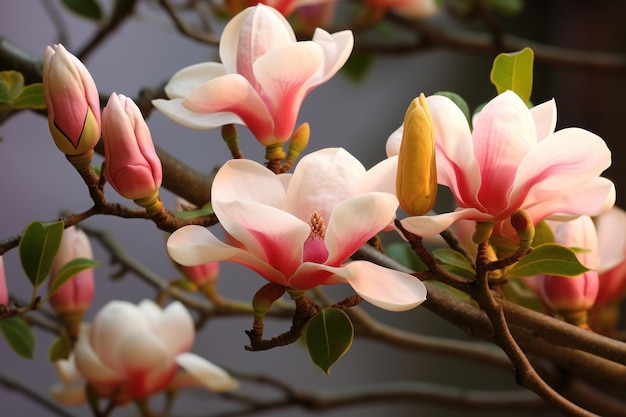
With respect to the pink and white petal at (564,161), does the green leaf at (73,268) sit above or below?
below

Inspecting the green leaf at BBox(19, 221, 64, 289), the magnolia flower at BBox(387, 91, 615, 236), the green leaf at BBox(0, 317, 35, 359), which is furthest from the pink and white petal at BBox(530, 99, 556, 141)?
the green leaf at BBox(0, 317, 35, 359)

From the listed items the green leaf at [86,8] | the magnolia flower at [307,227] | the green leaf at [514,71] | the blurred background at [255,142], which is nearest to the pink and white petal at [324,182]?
the magnolia flower at [307,227]

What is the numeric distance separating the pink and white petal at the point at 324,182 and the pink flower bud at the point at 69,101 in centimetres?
9

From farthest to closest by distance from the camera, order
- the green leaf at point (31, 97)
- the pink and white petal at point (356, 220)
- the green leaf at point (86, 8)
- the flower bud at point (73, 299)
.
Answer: the green leaf at point (86, 8) → the flower bud at point (73, 299) → the green leaf at point (31, 97) → the pink and white petal at point (356, 220)

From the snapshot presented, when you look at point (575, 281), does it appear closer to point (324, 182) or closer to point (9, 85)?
point (324, 182)

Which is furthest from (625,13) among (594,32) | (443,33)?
(443,33)

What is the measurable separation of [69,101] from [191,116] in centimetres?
7

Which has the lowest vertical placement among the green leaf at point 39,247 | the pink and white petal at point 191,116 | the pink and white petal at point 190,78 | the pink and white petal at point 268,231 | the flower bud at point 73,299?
the flower bud at point 73,299

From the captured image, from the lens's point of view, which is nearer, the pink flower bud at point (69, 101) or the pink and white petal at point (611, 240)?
the pink flower bud at point (69, 101)

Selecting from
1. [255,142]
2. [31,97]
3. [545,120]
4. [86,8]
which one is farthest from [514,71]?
[255,142]

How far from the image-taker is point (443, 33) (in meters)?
0.88

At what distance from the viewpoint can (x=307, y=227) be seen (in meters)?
0.28

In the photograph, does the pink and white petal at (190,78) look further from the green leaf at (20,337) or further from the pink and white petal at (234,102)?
the green leaf at (20,337)

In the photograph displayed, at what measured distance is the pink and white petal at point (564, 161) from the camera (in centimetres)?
29
